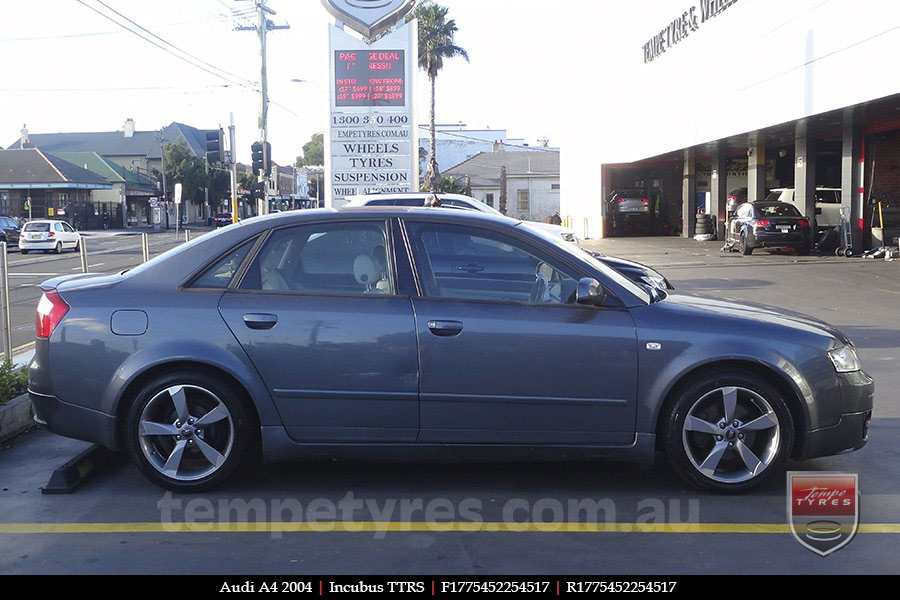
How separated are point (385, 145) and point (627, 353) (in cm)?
1758

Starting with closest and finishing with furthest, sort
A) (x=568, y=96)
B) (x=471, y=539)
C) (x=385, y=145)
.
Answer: (x=471, y=539), (x=385, y=145), (x=568, y=96)

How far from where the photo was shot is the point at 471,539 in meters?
4.53

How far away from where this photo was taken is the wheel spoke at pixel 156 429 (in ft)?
17.0

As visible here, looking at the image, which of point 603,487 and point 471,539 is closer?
point 471,539

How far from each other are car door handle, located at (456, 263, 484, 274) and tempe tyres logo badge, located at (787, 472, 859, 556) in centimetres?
211

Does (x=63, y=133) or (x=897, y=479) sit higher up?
(x=63, y=133)

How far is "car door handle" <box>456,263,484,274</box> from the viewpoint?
5.32m

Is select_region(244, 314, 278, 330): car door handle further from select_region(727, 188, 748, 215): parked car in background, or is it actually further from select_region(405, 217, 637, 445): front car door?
select_region(727, 188, 748, 215): parked car in background

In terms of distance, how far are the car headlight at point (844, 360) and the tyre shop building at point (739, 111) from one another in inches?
537

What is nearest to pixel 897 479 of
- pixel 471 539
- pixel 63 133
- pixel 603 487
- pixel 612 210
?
pixel 603 487

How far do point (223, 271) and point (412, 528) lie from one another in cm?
182

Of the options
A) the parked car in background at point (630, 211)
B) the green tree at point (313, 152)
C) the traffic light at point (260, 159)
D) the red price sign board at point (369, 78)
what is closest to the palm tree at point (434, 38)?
the parked car in background at point (630, 211)
